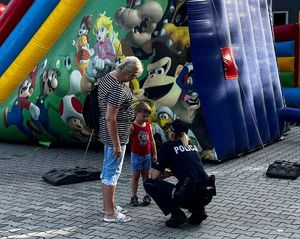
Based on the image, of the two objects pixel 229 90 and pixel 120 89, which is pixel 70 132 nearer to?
pixel 229 90

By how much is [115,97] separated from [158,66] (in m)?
2.88

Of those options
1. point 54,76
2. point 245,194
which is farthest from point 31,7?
point 245,194

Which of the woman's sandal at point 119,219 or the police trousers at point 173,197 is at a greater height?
the police trousers at point 173,197

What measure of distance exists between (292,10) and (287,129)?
7.38 meters

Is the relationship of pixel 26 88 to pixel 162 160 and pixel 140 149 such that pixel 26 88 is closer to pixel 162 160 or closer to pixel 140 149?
pixel 140 149

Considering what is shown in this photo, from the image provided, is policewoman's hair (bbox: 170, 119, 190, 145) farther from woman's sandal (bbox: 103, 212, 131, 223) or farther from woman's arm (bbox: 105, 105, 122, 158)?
woman's sandal (bbox: 103, 212, 131, 223)

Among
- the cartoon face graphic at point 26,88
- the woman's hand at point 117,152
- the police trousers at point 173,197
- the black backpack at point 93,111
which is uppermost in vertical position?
the black backpack at point 93,111

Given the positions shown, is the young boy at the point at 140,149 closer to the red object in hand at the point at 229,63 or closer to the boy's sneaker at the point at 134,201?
the boy's sneaker at the point at 134,201

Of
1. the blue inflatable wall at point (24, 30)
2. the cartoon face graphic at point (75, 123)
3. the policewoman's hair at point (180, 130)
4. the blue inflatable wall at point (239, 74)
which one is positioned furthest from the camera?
the blue inflatable wall at point (24, 30)

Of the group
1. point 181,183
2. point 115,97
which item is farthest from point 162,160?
point 115,97

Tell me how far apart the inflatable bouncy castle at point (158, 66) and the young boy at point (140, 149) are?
1852mm

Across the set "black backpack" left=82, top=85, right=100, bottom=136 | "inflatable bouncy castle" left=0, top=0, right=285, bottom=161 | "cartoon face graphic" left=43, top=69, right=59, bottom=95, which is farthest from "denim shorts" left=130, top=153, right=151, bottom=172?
"cartoon face graphic" left=43, top=69, right=59, bottom=95

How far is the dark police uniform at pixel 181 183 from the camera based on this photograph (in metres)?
4.52

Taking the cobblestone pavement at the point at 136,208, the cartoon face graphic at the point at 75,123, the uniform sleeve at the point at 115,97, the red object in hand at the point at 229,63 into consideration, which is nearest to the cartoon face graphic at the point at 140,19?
the red object in hand at the point at 229,63
